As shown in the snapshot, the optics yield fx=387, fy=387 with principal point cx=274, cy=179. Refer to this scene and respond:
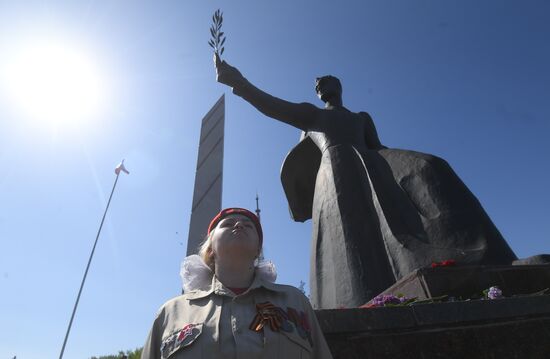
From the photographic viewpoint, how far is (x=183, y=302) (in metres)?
1.75

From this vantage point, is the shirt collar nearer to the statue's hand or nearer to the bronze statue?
the bronze statue

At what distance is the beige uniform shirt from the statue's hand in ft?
18.4

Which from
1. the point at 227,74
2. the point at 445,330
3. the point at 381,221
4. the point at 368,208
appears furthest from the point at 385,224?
the point at 227,74

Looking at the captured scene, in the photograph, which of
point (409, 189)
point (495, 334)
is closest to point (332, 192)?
point (409, 189)

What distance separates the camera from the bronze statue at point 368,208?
431 centimetres

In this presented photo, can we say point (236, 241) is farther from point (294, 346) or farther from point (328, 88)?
point (328, 88)

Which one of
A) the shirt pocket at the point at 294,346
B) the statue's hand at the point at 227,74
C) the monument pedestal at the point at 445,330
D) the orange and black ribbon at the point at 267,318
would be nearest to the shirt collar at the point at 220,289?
the orange and black ribbon at the point at 267,318

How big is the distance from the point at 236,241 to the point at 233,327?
0.44 metres

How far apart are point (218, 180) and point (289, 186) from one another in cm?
265

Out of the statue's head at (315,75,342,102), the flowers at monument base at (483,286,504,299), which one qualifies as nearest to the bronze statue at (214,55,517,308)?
the statue's head at (315,75,342,102)

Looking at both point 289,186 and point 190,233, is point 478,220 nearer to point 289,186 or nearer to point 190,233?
point 190,233

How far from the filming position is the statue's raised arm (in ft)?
22.7

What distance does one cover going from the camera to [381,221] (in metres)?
5.09

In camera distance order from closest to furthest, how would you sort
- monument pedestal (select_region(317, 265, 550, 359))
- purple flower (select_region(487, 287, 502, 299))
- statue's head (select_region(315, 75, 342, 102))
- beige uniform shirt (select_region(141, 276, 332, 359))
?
1. beige uniform shirt (select_region(141, 276, 332, 359))
2. monument pedestal (select_region(317, 265, 550, 359))
3. purple flower (select_region(487, 287, 502, 299))
4. statue's head (select_region(315, 75, 342, 102))
